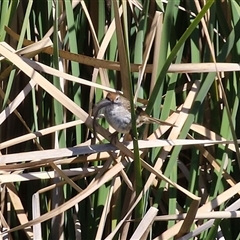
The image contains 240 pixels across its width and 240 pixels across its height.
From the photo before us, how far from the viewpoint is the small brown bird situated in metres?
1.80

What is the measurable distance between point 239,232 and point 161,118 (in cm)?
51

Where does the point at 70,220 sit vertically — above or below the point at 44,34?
below

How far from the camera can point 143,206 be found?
5.68 feet

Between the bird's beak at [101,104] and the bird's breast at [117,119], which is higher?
the bird's beak at [101,104]

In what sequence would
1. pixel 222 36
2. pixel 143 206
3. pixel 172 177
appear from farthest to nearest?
pixel 222 36, pixel 172 177, pixel 143 206

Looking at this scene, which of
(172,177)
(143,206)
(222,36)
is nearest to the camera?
(143,206)

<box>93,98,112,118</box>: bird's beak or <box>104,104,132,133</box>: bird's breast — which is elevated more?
<box>93,98,112,118</box>: bird's beak

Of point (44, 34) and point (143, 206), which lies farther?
point (44, 34)

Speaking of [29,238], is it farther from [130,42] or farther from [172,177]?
[130,42]

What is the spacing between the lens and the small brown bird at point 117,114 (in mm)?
1803

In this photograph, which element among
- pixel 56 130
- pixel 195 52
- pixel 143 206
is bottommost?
pixel 143 206

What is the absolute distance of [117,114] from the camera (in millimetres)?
1904

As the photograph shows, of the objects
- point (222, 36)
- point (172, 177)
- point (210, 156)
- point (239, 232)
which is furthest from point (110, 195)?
point (222, 36)

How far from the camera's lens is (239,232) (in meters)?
1.97
